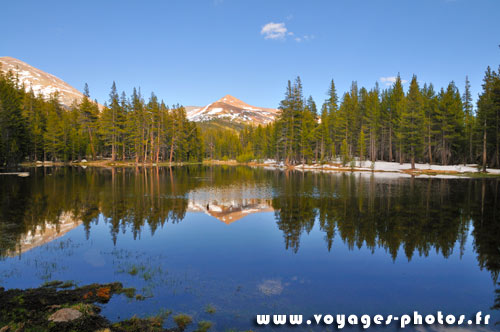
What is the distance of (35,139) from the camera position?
83.4m

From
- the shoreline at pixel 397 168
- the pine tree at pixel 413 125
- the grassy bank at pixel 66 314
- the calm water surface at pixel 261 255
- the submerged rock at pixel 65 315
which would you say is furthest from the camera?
the pine tree at pixel 413 125

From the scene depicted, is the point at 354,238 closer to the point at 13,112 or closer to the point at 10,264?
the point at 10,264

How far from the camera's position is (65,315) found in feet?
21.9

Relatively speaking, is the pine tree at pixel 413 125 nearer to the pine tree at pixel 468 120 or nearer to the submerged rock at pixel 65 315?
the pine tree at pixel 468 120

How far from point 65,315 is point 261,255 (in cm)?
781

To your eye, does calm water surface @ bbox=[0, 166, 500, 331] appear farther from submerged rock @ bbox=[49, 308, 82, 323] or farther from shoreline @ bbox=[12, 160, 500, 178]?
shoreline @ bbox=[12, 160, 500, 178]

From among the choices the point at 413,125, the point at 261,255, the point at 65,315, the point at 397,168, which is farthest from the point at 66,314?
the point at 397,168

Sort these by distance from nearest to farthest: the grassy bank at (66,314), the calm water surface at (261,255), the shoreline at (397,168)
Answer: the grassy bank at (66,314) < the calm water surface at (261,255) < the shoreline at (397,168)

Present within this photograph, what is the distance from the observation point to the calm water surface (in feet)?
28.2

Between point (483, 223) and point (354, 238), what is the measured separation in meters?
10.1

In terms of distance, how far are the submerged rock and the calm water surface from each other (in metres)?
0.85

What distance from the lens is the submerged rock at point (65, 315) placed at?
21.5 feet

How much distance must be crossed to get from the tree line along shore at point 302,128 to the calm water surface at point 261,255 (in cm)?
5495

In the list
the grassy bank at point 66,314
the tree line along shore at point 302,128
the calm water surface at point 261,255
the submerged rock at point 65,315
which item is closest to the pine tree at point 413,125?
the tree line along shore at point 302,128
